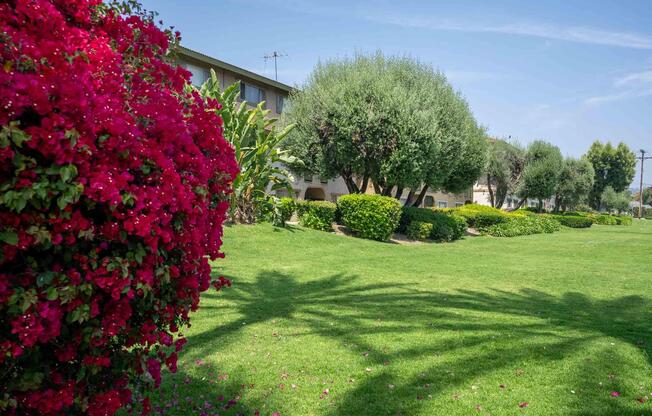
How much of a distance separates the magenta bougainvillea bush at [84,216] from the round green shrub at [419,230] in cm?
2271

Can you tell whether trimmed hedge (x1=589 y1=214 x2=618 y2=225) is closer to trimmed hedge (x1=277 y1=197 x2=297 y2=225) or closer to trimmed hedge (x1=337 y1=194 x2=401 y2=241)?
trimmed hedge (x1=337 y1=194 x2=401 y2=241)

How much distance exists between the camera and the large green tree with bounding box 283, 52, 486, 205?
2350 cm

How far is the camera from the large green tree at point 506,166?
46406mm

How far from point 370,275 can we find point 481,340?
20.0 ft

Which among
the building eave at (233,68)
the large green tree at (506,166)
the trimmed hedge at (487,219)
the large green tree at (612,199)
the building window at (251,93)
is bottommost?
the trimmed hedge at (487,219)

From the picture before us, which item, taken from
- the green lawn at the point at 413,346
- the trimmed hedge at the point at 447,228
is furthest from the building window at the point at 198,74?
the green lawn at the point at 413,346

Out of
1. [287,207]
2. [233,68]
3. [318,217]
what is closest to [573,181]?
[233,68]

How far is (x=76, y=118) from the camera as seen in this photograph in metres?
2.45

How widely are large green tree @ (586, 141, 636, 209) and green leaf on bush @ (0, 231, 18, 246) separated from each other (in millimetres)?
85924

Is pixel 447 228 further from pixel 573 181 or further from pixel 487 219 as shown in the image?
pixel 573 181

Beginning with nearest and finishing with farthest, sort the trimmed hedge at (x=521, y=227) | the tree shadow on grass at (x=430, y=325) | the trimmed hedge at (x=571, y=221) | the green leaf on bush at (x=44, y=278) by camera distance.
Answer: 1. the green leaf on bush at (x=44, y=278)
2. the tree shadow on grass at (x=430, y=325)
3. the trimmed hedge at (x=521, y=227)
4. the trimmed hedge at (x=571, y=221)

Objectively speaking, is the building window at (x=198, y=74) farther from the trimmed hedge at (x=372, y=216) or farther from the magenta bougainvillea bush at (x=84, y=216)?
the magenta bougainvillea bush at (x=84, y=216)

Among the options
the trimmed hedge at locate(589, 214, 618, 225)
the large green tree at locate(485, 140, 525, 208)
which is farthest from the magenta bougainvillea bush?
the trimmed hedge at locate(589, 214, 618, 225)

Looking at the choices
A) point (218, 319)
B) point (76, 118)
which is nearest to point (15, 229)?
point (76, 118)
